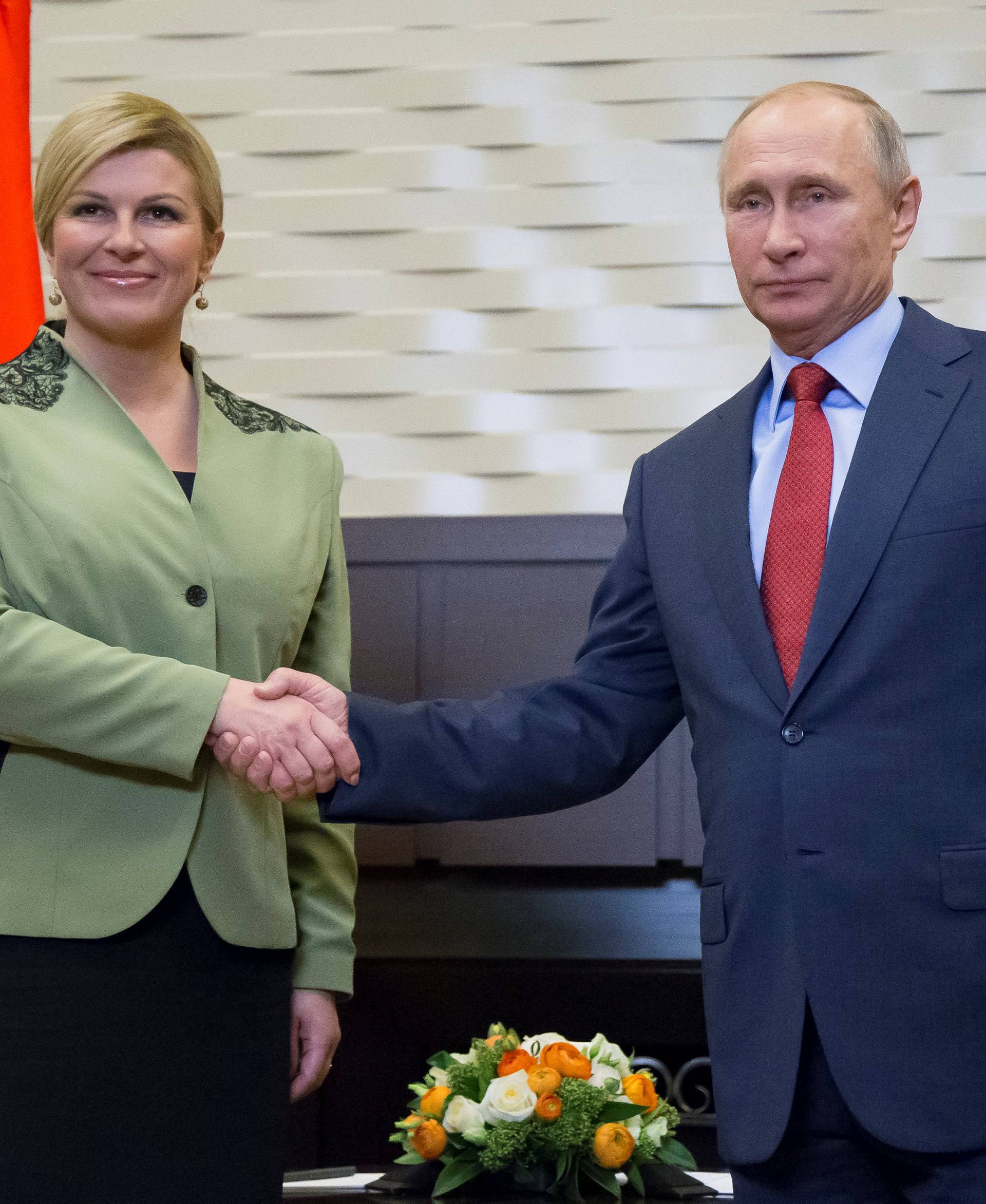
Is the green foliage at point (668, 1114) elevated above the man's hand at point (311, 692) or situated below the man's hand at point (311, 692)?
below

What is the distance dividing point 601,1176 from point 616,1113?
0.40 ft

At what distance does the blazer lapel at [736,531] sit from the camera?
5.54 ft

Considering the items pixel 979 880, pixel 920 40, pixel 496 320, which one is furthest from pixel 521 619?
pixel 979 880

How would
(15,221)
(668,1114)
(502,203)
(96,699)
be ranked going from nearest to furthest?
(96,699)
(668,1114)
(15,221)
(502,203)

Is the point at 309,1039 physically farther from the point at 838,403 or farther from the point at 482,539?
the point at 482,539

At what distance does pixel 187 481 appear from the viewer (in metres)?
1.92

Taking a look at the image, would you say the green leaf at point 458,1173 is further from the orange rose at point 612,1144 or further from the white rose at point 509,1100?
the orange rose at point 612,1144

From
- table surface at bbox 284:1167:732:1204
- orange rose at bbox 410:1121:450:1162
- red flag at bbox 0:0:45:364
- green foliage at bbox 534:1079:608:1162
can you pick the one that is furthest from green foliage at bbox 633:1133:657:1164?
red flag at bbox 0:0:45:364

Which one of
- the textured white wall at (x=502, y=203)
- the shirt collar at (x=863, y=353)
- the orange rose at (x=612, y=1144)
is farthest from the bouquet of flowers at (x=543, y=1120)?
the textured white wall at (x=502, y=203)

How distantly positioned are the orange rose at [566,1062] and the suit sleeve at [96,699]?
1.16 m

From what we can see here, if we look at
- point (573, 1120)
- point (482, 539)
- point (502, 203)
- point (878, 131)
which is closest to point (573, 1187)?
point (573, 1120)

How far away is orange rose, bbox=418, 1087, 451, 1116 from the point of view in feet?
8.73

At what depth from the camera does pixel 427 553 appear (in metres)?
4.13

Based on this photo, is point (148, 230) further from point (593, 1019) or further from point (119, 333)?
point (593, 1019)
